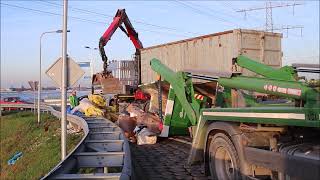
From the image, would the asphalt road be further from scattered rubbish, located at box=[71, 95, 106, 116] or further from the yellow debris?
the yellow debris

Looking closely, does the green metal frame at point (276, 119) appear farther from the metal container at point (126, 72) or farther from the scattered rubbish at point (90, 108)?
the metal container at point (126, 72)

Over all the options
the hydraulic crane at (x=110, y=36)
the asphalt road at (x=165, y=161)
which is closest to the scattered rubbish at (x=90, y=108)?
the hydraulic crane at (x=110, y=36)

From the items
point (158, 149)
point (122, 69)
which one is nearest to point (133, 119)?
point (158, 149)

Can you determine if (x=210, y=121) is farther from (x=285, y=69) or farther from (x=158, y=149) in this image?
(x=158, y=149)

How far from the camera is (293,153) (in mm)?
5371

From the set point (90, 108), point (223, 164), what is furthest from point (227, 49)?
point (223, 164)

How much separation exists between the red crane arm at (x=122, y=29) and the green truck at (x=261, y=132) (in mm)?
21314

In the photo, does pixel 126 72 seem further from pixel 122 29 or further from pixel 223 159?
pixel 223 159

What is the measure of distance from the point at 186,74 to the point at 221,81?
3.06 meters

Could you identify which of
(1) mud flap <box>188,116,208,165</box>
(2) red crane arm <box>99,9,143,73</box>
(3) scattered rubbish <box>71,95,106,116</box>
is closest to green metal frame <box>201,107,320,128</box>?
(1) mud flap <box>188,116,208,165</box>

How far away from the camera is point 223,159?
720 cm

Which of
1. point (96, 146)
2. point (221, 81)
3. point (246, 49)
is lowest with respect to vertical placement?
point (96, 146)

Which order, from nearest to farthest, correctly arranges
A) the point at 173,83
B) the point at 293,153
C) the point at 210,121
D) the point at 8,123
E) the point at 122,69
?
1. the point at 293,153
2. the point at 210,121
3. the point at 173,83
4. the point at 122,69
5. the point at 8,123

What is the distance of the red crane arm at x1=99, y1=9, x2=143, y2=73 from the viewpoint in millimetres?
29964
